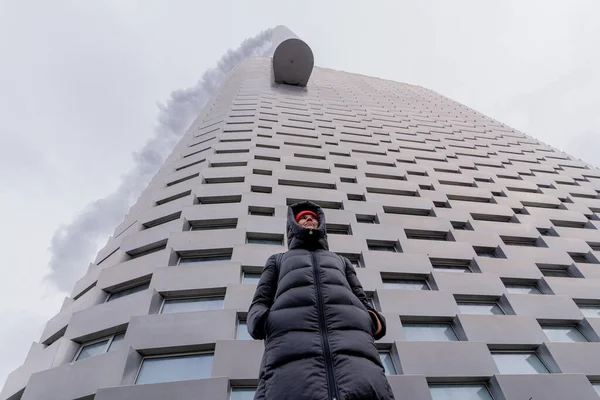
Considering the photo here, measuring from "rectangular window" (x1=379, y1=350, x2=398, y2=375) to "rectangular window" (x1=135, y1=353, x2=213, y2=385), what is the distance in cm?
313

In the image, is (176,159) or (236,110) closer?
(176,159)

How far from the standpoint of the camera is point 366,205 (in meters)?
10.7

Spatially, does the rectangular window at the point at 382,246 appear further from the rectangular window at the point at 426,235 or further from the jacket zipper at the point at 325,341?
the jacket zipper at the point at 325,341

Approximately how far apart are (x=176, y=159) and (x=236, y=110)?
5.57 meters

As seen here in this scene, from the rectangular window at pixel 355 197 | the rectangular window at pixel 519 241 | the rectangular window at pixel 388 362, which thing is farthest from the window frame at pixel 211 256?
the rectangular window at pixel 519 241

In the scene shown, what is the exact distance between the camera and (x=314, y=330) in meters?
2.90

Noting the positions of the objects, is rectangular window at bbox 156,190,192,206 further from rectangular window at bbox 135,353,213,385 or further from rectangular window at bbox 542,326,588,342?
rectangular window at bbox 542,326,588,342

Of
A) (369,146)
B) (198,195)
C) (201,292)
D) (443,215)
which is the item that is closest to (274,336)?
(201,292)

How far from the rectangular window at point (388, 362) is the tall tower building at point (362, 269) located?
0.04m

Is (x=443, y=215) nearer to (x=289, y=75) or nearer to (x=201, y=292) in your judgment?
(x=201, y=292)


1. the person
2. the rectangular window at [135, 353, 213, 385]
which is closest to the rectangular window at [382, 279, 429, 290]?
the rectangular window at [135, 353, 213, 385]

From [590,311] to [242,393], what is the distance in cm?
874

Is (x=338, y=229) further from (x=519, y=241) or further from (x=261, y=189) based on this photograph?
(x=519, y=241)

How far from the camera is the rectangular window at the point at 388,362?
6.08 metres
